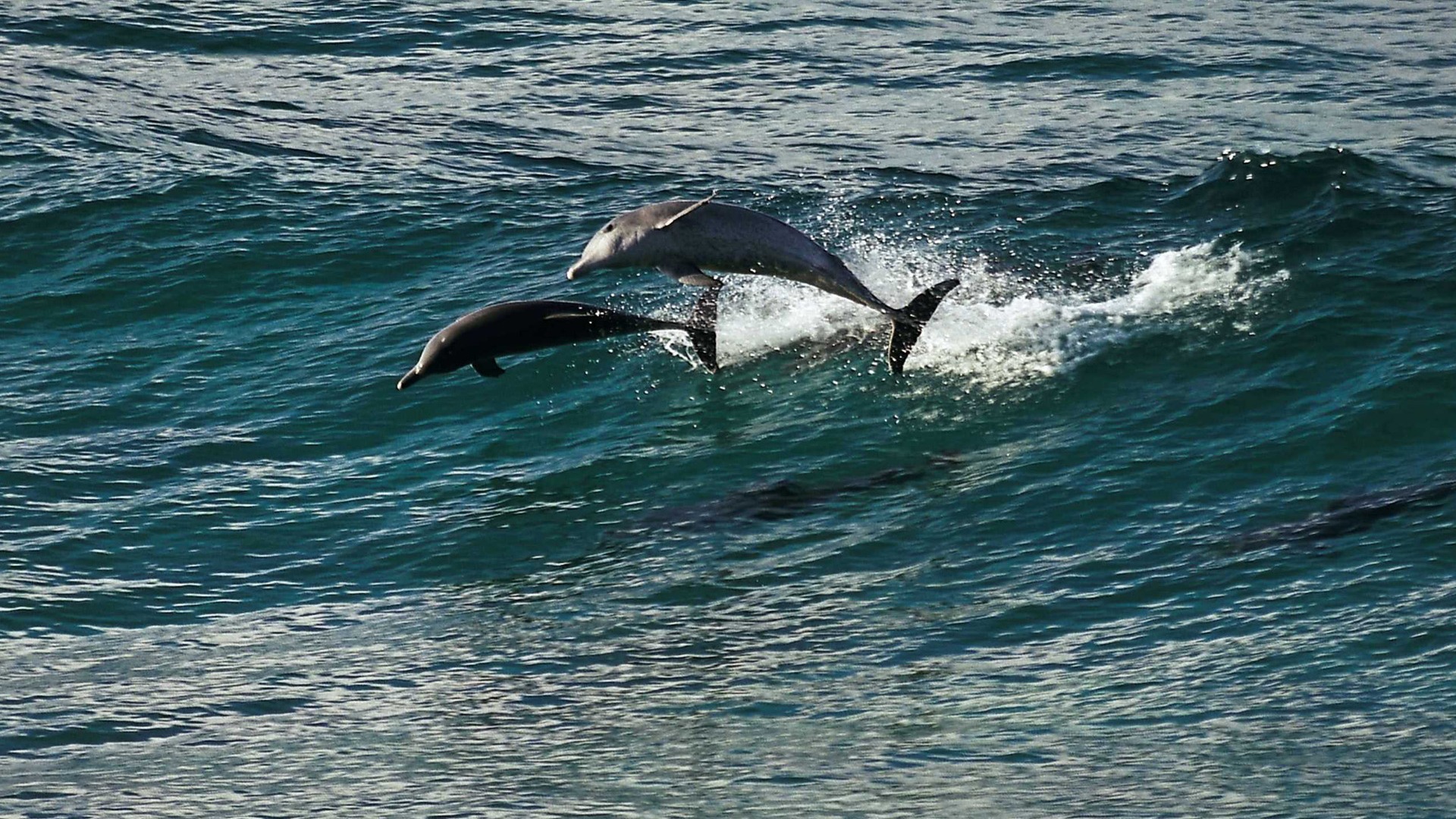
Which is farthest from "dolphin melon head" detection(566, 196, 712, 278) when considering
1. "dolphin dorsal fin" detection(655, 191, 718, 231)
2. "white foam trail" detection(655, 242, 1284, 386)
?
"white foam trail" detection(655, 242, 1284, 386)

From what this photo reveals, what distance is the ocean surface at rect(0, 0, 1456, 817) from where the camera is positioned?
9164mm

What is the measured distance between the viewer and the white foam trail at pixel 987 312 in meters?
14.6

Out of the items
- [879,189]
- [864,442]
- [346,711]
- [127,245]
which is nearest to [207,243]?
[127,245]

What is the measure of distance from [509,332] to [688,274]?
1.27 m

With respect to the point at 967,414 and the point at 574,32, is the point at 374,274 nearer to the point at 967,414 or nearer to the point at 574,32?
the point at 967,414

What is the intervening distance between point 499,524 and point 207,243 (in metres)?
7.26

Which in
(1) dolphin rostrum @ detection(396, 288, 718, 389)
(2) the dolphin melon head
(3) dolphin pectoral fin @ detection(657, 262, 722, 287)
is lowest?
(1) dolphin rostrum @ detection(396, 288, 718, 389)

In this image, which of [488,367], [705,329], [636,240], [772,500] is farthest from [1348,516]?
[488,367]

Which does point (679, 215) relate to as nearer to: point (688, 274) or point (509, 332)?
point (688, 274)

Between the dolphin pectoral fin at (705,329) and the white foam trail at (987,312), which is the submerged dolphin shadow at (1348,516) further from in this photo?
the dolphin pectoral fin at (705,329)

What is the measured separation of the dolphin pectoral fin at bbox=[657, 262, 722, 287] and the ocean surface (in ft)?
4.94

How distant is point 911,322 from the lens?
46.3 ft

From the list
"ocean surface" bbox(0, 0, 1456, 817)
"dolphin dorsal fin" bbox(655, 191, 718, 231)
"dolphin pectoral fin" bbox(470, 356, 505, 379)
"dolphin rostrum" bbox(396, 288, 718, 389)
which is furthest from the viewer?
"dolphin pectoral fin" bbox(470, 356, 505, 379)

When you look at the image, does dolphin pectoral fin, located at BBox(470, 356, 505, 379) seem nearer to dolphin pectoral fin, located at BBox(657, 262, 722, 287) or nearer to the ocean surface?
the ocean surface
